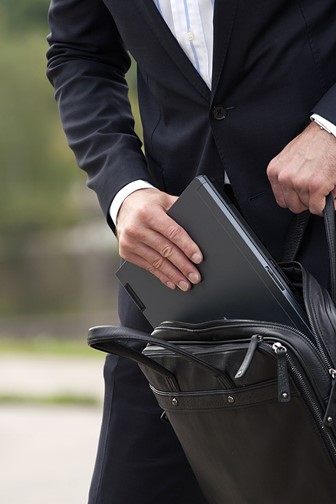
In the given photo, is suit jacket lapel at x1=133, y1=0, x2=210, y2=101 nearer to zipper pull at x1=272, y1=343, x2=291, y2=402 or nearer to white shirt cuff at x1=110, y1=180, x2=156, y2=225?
white shirt cuff at x1=110, y1=180, x2=156, y2=225

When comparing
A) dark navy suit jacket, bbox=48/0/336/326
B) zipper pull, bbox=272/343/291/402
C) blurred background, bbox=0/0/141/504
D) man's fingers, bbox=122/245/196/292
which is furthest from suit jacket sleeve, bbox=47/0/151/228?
blurred background, bbox=0/0/141/504

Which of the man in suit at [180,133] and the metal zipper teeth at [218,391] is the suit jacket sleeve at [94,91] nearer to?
the man in suit at [180,133]

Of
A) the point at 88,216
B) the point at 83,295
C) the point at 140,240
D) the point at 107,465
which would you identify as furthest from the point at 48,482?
the point at 88,216

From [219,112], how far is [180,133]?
0.10m

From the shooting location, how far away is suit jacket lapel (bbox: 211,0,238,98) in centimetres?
157

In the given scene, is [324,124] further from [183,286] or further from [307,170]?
[183,286]

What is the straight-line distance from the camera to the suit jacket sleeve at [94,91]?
1.79 m

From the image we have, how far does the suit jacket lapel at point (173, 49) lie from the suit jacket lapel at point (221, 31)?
43 millimetres

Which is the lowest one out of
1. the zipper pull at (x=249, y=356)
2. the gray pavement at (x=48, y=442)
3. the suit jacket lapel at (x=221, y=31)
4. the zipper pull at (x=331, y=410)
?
the gray pavement at (x=48, y=442)

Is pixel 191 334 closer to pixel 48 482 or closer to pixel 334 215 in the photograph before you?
pixel 334 215

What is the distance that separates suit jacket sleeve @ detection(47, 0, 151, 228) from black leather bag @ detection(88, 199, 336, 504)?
0.35 meters

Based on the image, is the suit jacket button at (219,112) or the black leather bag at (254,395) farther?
the suit jacket button at (219,112)

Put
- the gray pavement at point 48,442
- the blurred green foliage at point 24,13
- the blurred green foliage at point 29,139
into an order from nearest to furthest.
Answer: the gray pavement at point 48,442 → the blurred green foliage at point 24,13 → the blurred green foliage at point 29,139

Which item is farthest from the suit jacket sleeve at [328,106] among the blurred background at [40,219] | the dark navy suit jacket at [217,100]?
the blurred background at [40,219]
